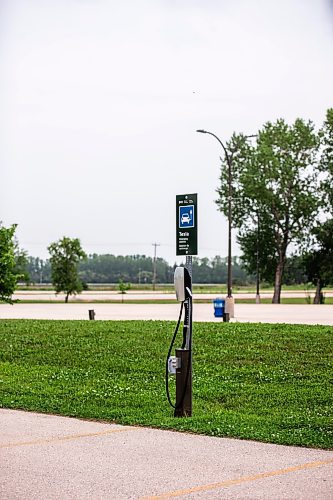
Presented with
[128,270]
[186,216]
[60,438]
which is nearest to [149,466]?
[60,438]

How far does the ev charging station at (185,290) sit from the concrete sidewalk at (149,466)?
2.37 ft

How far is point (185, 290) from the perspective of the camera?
10.3 meters

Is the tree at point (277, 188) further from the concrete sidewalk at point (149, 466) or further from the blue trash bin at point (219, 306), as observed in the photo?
the concrete sidewalk at point (149, 466)

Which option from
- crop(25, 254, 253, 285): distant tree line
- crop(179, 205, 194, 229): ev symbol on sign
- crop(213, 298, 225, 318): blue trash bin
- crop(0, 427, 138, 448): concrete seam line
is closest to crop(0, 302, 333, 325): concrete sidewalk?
crop(213, 298, 225, 318): blue trash bin

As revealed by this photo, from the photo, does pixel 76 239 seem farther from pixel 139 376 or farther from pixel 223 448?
pixel 223 448

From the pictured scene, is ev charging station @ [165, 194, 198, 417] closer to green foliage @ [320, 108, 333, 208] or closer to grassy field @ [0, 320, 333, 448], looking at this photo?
grassy field @ [0, 320, 333, 448]

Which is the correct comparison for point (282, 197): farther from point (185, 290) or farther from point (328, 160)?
point (185, 290)

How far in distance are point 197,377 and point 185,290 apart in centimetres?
456

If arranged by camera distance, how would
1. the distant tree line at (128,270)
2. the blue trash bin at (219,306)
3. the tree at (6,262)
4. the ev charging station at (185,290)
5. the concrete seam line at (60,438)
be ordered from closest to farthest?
the concrete seam line at (60,438) → the ev charging station at (185,290) → the tree at (6,262) → the blue trash bin at (219,306) → the distant tree line at (128,270)

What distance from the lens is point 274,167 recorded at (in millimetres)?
59688

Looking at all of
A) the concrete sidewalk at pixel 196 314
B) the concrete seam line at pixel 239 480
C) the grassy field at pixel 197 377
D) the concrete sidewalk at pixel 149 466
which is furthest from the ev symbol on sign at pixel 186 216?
the concrete sidewalk at pixel 196 314

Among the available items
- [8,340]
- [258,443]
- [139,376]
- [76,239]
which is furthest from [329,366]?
[76,239]

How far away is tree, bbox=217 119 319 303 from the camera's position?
60.0 m

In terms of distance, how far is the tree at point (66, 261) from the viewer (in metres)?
63.4
